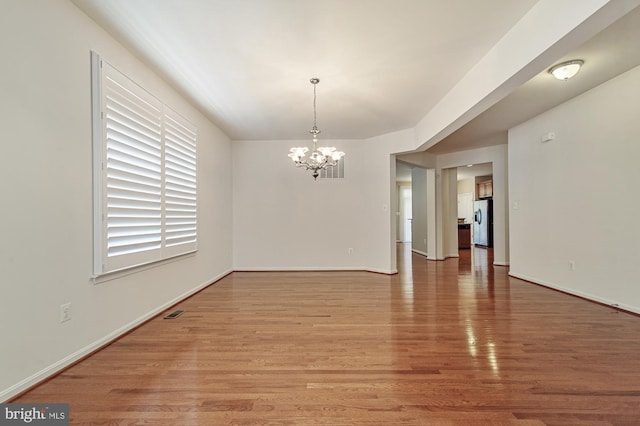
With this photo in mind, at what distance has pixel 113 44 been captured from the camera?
104 inches

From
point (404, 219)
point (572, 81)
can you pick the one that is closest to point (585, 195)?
point (572, 81)

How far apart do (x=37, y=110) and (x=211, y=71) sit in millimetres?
1724

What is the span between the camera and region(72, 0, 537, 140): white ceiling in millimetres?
2281

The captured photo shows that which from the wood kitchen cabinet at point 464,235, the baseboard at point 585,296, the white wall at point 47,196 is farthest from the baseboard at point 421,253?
the white wall at point 47,196

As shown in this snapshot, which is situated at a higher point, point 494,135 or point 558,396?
point 494,135

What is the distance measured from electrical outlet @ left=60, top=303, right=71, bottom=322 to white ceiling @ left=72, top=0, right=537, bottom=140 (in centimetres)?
231

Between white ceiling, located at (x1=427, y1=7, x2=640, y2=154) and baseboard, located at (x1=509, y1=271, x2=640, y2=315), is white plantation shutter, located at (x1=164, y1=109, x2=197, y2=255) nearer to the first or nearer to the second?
white ceiling, located at (x1=427, y1=7, x2=640, y2=154)

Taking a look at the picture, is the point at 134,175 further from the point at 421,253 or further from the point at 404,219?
the point at 404,219

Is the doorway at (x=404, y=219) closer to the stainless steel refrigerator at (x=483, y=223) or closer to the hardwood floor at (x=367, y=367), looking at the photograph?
the stainless steel refrigerator at (x=483, y=223)

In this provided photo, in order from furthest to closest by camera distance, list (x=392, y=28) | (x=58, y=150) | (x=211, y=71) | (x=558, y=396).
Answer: (x=211, y=71) < (x=392, y=28) < (x=58, y=150) < (x=558, y=396)

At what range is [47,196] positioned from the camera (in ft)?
Result: 6.63

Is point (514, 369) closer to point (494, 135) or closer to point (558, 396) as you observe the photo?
point (558, 396)

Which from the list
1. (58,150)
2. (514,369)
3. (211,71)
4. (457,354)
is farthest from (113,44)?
(514,369)

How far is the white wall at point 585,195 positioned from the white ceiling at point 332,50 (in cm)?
36
